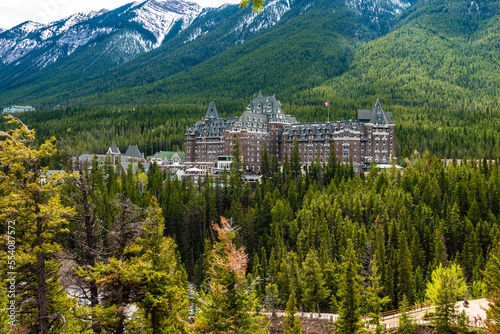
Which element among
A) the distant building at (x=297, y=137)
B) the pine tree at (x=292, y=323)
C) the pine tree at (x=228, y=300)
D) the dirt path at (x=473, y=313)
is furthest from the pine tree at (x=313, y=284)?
the distant building at (x=297, y=137)

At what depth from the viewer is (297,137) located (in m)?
155

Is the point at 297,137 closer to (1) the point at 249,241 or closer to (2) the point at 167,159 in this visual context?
(2) the point at 167,159

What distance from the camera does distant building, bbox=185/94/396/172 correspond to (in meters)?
145

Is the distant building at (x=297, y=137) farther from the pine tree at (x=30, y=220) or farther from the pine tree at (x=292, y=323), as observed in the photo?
the pine tree at (x=30, y=220)

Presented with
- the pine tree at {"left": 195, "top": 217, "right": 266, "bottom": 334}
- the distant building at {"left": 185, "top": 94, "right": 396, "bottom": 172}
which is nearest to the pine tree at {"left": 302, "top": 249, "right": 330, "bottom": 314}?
the pine tree at {"left": 195, "top": 217, "right": 266, "bottom": 334}

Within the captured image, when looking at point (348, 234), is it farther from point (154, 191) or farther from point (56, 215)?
point (56, 215)

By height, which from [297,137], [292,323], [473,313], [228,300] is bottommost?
[473,313]

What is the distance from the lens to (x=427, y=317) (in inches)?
2330

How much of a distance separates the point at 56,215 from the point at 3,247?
190 inches

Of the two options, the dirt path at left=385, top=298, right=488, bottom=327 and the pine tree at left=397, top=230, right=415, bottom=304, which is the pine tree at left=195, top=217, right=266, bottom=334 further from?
the pine tree at left=397, top=230, right=415, bottom=304

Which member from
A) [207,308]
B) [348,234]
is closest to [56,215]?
[207,308]

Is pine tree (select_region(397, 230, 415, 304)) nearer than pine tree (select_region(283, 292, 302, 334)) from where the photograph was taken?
No

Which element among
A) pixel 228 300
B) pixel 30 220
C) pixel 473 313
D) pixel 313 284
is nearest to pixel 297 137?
pixel 313 284

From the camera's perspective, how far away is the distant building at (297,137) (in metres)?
145
